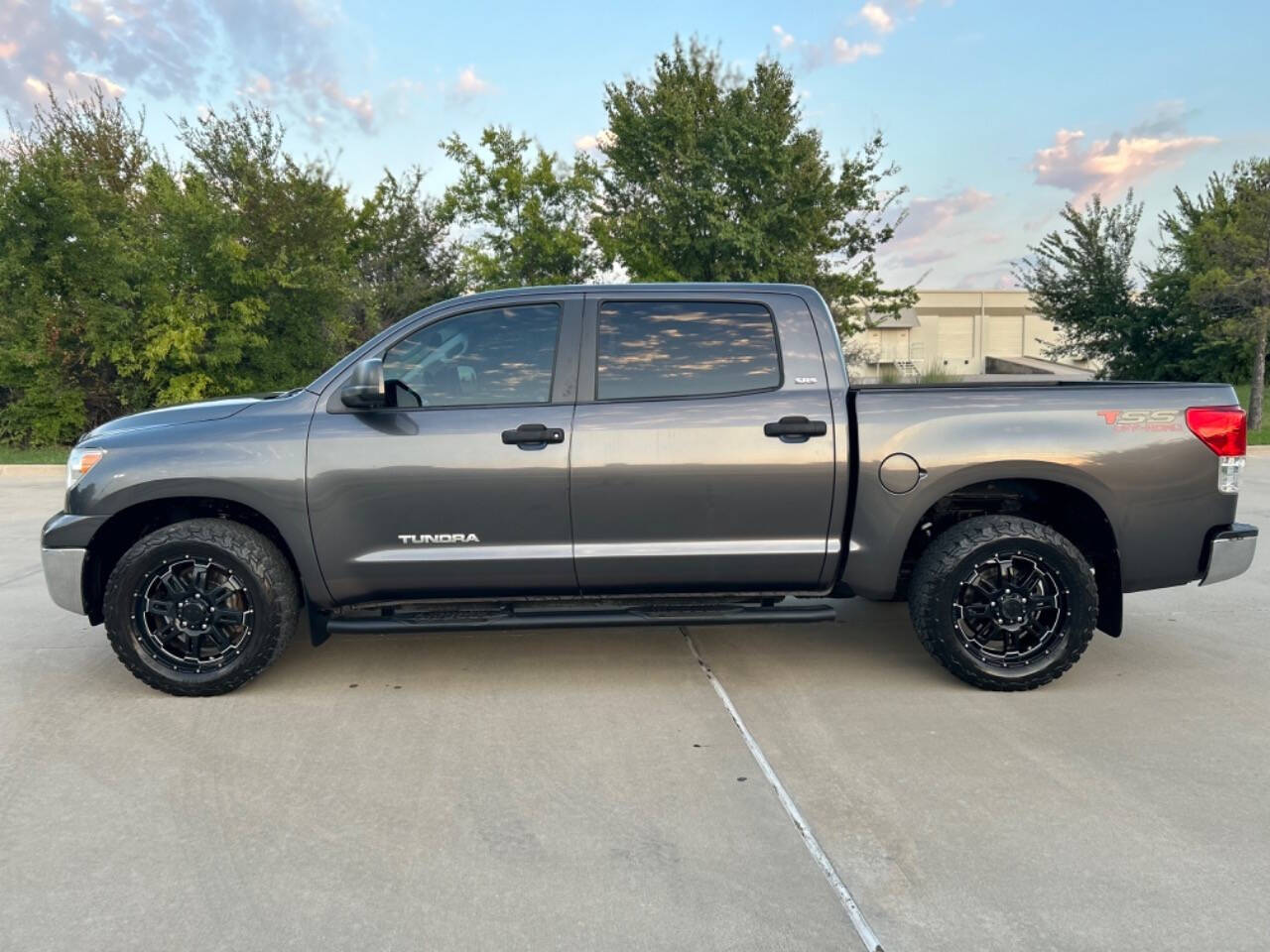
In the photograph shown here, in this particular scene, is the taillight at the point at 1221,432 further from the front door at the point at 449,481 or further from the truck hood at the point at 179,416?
the truck hood at the point at 179,416

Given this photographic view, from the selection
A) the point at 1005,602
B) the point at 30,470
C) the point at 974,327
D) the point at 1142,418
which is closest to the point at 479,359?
the point at 1005,602

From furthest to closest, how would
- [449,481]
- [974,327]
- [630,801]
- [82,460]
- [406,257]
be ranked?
[974,327], [406,257], [82,460], [449,481], [630,801]

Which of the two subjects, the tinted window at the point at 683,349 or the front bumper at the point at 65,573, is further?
the tinted window at the point at 683,349

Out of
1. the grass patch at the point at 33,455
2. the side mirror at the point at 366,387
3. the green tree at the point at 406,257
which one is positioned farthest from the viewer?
the green tree at the point at 406,257

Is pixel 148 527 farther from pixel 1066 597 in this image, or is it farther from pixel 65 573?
pixel 1066 597

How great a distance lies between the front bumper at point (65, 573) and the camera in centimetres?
425

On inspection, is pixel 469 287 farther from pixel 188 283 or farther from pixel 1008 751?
pixel 1008 751

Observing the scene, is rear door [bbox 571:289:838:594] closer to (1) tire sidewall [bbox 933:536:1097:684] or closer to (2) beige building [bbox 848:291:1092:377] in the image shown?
(1) tire sidewall [bbox 933:536:1097:684]

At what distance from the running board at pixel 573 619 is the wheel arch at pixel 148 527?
42cm

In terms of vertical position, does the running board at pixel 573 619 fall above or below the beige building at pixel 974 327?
below

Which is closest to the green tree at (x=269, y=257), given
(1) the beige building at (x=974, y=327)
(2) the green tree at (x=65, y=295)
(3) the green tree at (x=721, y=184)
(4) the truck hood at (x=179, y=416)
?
(2) the green tree at (x=65, y=295)

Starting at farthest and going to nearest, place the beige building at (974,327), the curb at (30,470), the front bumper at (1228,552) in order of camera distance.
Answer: the beige building at (974,327) → the curb at (30,470) → the front bumper at (1228,552)

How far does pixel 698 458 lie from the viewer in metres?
4.21

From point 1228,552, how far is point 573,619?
3.08 m
